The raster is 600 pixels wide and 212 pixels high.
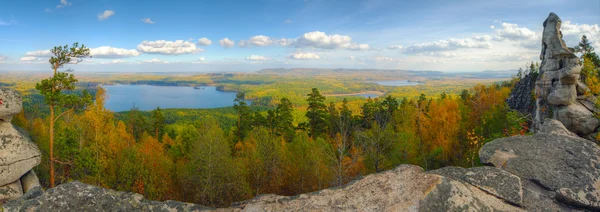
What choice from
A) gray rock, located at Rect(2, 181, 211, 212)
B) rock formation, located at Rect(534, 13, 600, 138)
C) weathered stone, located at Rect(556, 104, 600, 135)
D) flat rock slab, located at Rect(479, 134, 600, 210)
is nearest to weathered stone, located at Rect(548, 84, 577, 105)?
rock formation, located at Rect(534, 13, 600, 138)

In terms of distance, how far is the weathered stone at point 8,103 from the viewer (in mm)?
10031

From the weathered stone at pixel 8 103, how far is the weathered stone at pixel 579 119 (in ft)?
86.0

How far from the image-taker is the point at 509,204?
489 cm

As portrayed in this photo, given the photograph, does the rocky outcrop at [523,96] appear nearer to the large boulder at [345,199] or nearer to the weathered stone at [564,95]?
the weathered stone at [564,95]

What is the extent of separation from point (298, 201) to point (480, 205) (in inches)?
112

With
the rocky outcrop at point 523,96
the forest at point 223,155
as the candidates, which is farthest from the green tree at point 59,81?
the rocky outcrop at point 523,96

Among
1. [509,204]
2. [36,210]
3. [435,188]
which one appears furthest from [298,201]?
[36,210]

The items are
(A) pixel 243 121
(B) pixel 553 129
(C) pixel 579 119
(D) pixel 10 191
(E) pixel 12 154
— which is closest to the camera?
(B) pixel 553 129

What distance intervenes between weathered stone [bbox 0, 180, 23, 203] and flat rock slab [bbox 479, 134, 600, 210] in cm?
1412

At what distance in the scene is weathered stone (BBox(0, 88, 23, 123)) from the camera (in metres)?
10.0

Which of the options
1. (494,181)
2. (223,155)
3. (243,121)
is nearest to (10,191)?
(223,155)

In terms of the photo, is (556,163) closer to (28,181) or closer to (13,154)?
(13,154)

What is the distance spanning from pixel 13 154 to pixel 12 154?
0.09 feet

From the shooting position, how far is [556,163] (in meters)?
6.19
